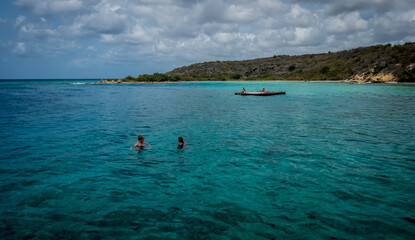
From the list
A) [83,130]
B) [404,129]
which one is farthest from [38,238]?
[404,129]

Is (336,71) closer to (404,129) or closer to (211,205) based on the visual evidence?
(404,129)

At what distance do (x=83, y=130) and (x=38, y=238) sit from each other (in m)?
14.4

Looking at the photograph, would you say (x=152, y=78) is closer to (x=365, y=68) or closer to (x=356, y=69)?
(x=356, y=69)

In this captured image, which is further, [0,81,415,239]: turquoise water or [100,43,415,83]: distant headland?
[100,43,415,83]: distant headland

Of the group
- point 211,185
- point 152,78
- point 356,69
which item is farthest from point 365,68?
point 211,185

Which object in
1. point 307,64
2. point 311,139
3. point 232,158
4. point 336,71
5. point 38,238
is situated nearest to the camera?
point 38,238

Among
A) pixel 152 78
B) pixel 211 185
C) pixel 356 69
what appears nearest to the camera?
pixel 211 185

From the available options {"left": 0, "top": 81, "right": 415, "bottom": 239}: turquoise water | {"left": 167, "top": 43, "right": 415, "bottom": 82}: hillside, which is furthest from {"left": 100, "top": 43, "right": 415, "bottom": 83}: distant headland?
{"left": 0, "top": 81, "right": 415, "bottom": 239}: turquoise water

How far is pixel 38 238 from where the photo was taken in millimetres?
6375

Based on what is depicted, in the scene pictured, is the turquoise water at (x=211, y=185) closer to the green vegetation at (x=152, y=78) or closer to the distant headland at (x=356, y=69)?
the distant headland at (x=356, y=69)

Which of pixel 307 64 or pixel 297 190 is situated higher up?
pixel 307 64

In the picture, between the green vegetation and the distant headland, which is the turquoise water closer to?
the distant headland

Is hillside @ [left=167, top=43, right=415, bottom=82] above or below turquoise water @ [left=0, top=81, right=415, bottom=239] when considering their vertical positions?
above

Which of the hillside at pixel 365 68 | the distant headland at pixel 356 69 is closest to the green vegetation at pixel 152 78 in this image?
the distant headland at pixel 356 69
